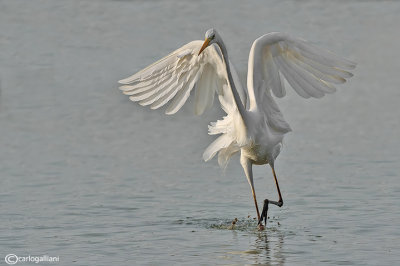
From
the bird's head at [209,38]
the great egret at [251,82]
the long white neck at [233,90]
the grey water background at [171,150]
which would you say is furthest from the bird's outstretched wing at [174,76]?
the grey water background at [171,150]

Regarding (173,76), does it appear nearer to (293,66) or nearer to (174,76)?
(174,76)

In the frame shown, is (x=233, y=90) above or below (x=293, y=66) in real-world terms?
below

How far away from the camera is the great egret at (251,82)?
953 centimetres

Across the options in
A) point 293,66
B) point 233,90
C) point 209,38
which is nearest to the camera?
point 209,38

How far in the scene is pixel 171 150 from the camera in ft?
44.0

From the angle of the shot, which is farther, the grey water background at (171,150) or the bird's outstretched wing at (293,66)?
the bird's outstretched wing at (293,66)

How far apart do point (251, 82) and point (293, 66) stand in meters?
0.54

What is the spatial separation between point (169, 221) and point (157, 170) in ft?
8.35

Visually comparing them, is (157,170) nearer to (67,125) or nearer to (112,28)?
(67,125)

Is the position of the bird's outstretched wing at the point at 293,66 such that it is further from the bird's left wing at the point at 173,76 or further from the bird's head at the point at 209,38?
the bird's head at the point at 209,38

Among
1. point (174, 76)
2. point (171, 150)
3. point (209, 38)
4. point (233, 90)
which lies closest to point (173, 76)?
point (174, 76)

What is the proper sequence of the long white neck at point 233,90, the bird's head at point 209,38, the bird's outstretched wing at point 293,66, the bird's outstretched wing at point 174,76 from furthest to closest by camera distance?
1. the bird's outstretched wing at point 174,76
2. the bird's outstretched wing at point 293,66
3. the long white neck at point 233,90
4. the bird's head at point 209,38

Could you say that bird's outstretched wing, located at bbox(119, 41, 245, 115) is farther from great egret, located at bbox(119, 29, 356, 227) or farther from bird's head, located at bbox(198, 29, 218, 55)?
bird's head, located at bbox(198, 29, 218, 55)

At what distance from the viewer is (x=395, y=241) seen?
28.8ft
